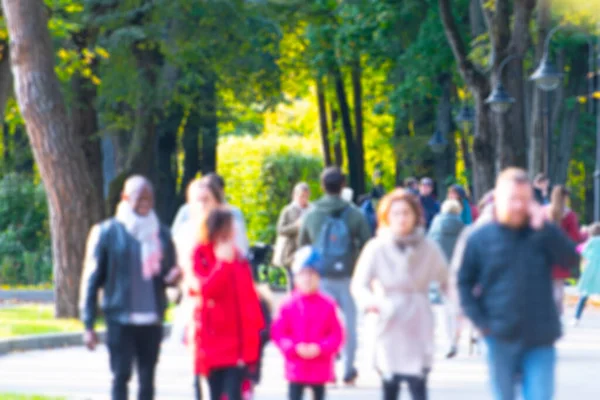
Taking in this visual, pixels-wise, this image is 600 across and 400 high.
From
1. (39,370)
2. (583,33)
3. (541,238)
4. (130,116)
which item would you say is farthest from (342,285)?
(583,33)

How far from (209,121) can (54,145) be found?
747 inches

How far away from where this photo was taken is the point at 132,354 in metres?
A: 10.2

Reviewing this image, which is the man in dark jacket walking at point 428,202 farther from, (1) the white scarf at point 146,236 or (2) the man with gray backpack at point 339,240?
(1) the white scarf at point 146,236

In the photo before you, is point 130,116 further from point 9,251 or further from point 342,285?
point 342,285

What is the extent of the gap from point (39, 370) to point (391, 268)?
6923 millimetres

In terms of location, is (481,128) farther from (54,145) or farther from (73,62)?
(54,145)

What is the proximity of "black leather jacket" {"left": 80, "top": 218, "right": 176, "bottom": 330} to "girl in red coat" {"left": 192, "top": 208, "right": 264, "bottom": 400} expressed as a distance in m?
0.97

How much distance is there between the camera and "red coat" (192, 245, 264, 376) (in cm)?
923

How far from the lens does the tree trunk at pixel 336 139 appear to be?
56.9 meters

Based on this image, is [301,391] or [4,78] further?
[4,78]

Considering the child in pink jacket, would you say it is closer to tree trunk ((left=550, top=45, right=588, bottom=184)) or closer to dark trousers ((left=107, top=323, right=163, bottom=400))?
dark trousers ((left=107, top=323, right=163, bottom=400))

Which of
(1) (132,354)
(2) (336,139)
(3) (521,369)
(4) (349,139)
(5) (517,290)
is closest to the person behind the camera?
(5) (517,290)

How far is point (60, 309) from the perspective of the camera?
69.5ft

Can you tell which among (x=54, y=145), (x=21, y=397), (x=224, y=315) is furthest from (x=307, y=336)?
(x=54, y=145)
